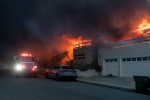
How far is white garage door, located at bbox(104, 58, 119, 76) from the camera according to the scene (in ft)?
70.5

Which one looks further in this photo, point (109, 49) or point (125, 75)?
point (109, 49)

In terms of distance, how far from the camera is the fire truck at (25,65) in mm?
20634

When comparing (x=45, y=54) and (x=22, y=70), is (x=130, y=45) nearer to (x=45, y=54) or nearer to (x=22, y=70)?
(x=22, y=70)

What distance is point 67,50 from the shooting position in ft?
110

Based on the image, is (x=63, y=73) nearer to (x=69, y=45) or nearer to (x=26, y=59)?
(x=26, y=59)

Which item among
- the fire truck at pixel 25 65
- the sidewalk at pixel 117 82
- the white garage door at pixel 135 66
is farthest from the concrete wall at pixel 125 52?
the fire truck at pixel 25 65

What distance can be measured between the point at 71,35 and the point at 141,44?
15.9 metres

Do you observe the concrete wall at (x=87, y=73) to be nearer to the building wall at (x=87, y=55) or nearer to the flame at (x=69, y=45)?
the building wall at (x=87, y=55)

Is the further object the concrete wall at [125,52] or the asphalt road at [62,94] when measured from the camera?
the concrete wall at [125,52]

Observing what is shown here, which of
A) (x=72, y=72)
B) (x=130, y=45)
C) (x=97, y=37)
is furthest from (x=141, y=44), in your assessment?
(x=97, y=37)

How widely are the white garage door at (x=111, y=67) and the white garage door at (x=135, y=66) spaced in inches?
32.7

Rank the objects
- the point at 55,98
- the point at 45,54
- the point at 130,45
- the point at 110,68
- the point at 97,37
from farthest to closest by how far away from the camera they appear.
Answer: the point at 45,54 → the point at 97,37 → the point at 110,68 → the point at 130,45 → the point at 55,98

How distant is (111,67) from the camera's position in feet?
72.8

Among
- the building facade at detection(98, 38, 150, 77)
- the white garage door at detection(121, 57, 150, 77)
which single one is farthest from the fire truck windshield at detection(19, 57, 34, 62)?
the white garage door at detection(121, 57, 150, 77)
